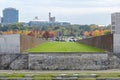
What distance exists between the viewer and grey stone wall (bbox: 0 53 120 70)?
93.8 feet

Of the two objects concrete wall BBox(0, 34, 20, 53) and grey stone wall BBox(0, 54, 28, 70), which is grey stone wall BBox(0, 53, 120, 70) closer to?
grey stone wall BBox(0, 54, 28, 70)

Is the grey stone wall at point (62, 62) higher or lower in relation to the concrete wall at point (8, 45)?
lower

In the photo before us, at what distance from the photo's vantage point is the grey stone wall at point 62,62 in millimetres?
28594

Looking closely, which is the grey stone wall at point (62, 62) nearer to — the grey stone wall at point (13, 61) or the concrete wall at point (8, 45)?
the grey stone wall at point (13, 61)

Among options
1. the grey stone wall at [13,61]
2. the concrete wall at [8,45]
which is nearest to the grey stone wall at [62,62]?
the grey stone wall at [13,61]

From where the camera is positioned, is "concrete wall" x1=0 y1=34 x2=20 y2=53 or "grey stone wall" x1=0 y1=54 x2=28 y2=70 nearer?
"grey stone wall" x1=0 y1=54 x2=28 y2=70

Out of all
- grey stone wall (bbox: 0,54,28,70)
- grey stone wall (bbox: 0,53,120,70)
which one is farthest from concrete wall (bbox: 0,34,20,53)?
grey stone wall (bbox: 0,53,120,70)

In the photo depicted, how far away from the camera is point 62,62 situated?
94.3ft

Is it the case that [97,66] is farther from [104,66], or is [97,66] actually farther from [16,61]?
[16,61]

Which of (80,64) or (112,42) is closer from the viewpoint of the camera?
(80,64)

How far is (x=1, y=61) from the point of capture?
29.4 m

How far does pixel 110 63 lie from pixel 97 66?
0.98m

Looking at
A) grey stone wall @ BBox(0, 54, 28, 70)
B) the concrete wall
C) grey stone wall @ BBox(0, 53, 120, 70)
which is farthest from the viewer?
the concrete wall

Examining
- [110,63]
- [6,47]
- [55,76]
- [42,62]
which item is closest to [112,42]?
[110,63]
